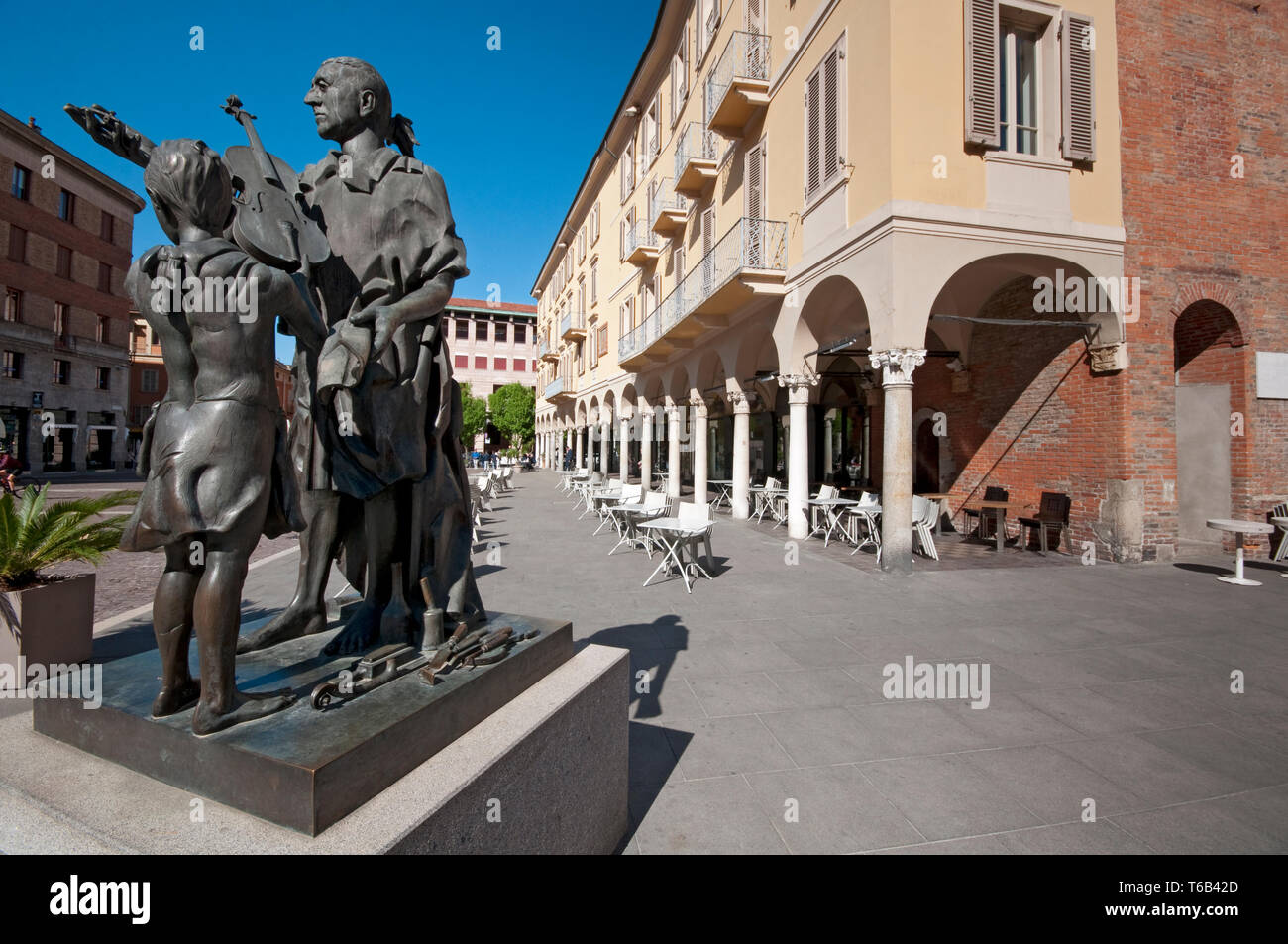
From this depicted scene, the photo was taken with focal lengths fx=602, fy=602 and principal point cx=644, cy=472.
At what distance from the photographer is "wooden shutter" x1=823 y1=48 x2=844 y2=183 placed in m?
9.83

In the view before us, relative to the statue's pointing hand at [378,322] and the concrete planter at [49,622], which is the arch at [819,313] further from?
the concrete planter at [49,622]

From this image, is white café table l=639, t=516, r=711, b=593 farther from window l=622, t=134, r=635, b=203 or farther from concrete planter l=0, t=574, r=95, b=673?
window l=622, t=134, r=635, b=203

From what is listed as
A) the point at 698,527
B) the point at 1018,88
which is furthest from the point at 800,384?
the point at 1018,88

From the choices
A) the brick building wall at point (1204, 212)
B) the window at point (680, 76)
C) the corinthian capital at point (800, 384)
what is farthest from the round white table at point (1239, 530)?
the window at point (680, 76)

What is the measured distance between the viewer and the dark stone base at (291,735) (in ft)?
4.94

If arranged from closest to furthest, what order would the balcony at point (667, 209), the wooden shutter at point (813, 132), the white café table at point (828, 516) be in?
the wooden shutter at point (813, 132)
the white café table at point (828, 516)
the balcony at point (667, 209)

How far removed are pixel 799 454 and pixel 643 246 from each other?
38.3 ft

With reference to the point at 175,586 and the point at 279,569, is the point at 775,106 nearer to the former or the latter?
the point at 279,569

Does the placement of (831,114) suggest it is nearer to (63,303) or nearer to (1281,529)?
(1281,529)

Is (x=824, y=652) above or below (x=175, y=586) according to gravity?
below

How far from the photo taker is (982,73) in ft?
28.9
